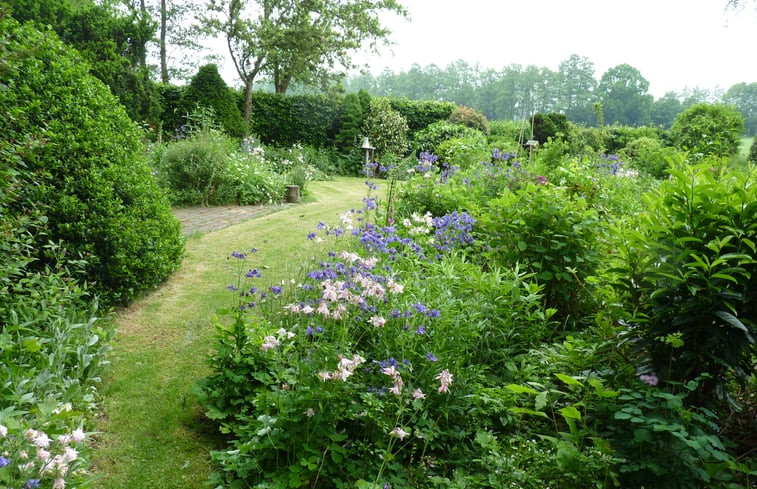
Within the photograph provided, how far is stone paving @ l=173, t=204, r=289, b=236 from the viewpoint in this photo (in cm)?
627

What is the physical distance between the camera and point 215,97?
40.9 feet

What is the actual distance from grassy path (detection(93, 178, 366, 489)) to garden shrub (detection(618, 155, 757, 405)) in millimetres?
2236

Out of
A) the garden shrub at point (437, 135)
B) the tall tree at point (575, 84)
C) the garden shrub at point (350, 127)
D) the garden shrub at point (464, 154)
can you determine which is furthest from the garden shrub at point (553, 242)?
the tall tree at point (575, 84)

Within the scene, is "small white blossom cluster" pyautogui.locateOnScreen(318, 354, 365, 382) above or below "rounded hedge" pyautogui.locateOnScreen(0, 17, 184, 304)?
below

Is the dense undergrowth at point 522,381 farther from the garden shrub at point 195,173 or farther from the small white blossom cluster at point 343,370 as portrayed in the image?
the garden shrub at point 195,173

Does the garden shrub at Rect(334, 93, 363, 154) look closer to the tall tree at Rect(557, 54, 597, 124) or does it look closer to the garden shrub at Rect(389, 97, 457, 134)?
the garden shrub at Rect(389, 97, 457, 134)

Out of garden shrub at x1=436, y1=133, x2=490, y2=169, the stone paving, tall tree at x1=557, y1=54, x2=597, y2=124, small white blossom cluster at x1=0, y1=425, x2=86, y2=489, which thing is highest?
tall tree at x1=557, y1=54, x2=597, y2=124

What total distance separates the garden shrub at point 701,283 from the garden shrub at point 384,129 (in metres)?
14.1

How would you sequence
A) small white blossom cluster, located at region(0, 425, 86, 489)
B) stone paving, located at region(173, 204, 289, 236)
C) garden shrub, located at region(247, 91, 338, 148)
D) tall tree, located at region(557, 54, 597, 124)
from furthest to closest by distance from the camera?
tall tree, located at region(557, 54, 597, 124) → garden shrub, located at region(247, 91, 338, 148) → stone paving, located at region(173, 204, 289, 236) → small white blossom cluster, located at region(0, 425, 86, 489)

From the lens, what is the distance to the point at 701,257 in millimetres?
1949

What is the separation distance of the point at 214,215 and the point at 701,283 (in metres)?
6.52

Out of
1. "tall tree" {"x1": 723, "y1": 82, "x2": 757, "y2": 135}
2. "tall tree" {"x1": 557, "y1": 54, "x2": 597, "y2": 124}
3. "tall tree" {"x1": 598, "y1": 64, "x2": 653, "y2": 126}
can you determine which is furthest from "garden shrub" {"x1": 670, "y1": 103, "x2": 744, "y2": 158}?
"tall tree" {"x1": 557, "y1": 54, "x2": 597, "y2": 124}

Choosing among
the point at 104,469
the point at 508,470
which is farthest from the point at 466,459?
the point at 104,469

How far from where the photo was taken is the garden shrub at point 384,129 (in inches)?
630
